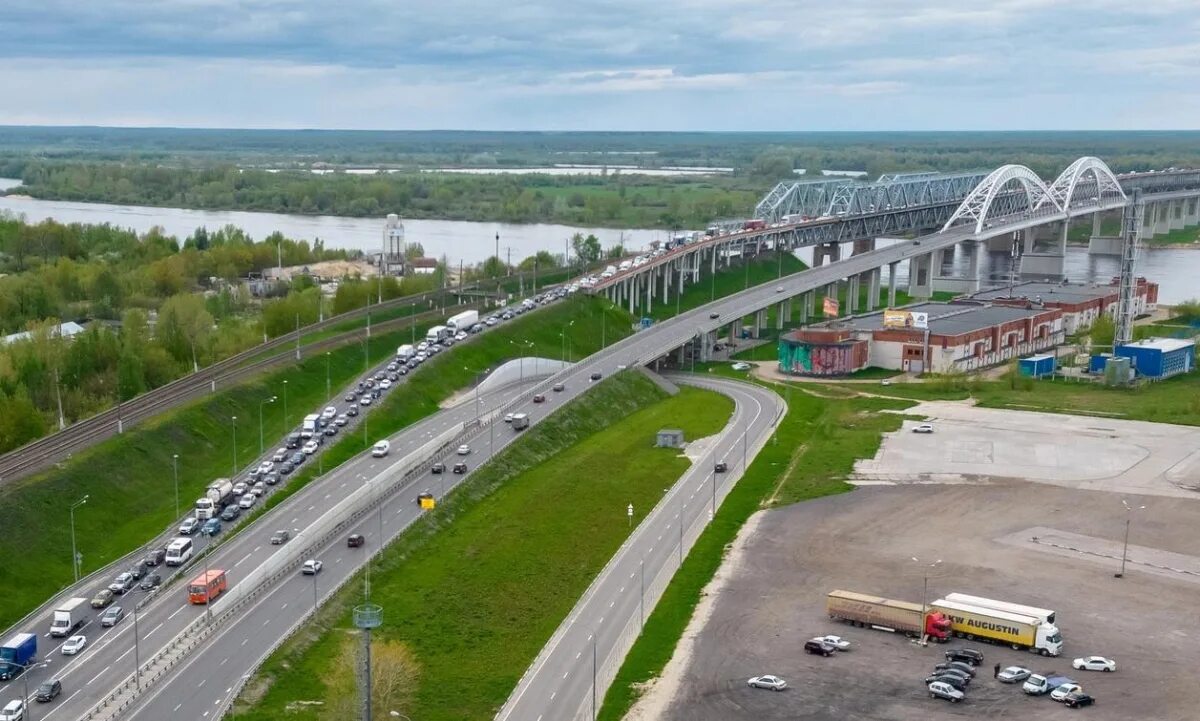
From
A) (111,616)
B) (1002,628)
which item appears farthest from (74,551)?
(1002,628)

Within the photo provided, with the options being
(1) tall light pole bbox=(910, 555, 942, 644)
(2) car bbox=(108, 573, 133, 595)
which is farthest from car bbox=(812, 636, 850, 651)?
(2) car bbox=(108, 573, 133, 595)

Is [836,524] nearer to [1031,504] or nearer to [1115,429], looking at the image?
[1031,504]

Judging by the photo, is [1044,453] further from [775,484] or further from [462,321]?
[462,321]

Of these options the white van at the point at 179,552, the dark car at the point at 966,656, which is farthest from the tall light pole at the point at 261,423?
the dark car at the point at 966,656

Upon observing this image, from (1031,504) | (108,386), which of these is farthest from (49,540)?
(1031,504)

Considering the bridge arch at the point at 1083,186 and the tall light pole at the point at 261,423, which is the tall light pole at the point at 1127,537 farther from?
the bridge arch at the point at 1083,186

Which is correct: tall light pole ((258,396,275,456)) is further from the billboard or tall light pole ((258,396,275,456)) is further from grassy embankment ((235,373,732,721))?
the billboard
